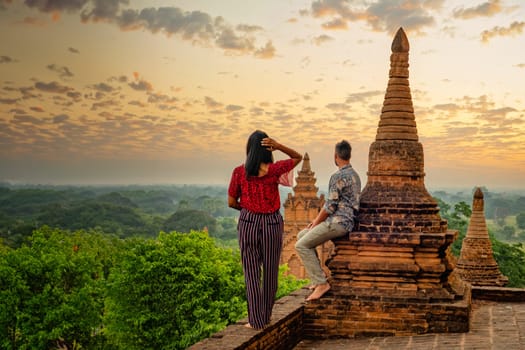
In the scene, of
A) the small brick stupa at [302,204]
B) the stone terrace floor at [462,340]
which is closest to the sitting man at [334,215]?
the stone terrace floor at [462,340]

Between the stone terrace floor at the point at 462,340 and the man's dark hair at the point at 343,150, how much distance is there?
104 inches

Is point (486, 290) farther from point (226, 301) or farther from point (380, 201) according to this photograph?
point (226, 301)

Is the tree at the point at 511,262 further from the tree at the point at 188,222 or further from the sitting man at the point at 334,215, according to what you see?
the tree at the point at 188,222

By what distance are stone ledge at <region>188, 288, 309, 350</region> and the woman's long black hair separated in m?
1.90

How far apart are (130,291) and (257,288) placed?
1923 centimetres

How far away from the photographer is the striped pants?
726 centimetres

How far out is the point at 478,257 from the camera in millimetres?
21953

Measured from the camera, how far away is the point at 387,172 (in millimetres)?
10344

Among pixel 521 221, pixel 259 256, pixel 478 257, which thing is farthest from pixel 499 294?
pixel 521 221

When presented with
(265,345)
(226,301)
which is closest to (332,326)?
(265,345)

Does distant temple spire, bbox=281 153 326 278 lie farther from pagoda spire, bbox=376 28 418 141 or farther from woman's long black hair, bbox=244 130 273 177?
woman's long black hair, bbox=244 130 273 177

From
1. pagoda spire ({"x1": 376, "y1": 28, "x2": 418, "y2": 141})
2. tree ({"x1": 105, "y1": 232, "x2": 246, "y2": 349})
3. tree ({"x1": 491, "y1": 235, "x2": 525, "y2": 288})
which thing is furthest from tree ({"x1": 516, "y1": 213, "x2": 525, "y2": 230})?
pagoda spire ({"x1": 376, "y1": 28, "x2": 418, "y2": 141})

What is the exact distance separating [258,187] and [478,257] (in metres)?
16.8

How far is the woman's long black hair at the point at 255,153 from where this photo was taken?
715 centimetres
